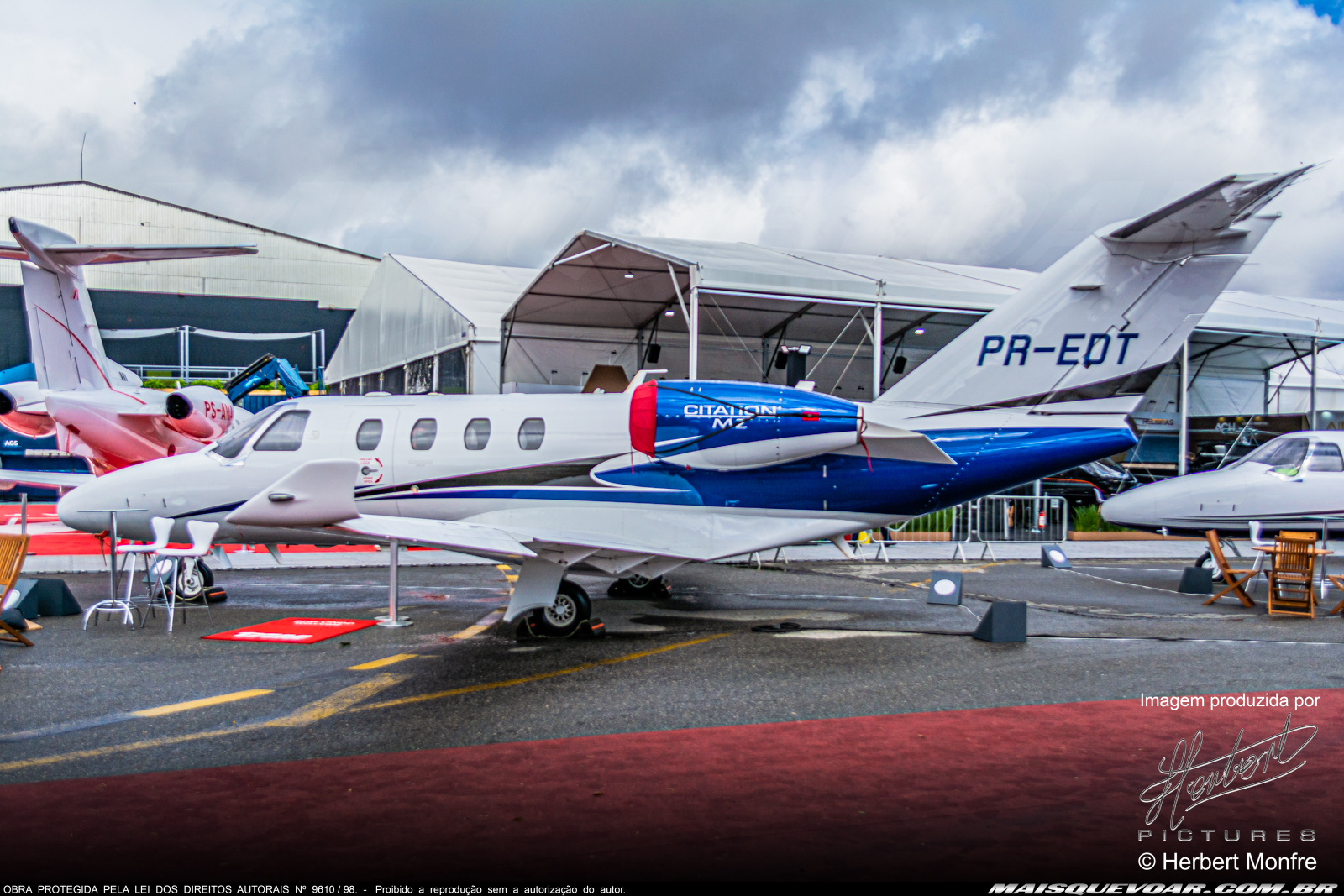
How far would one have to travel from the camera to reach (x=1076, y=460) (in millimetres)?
10195

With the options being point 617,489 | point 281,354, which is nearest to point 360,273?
point 281,354

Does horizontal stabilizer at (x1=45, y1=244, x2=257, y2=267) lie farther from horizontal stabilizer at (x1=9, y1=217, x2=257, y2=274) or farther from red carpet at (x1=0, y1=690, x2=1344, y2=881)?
red carpet at (x1=0, y1=690, x2=1344, y2=881)

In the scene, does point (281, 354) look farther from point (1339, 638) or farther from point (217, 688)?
point (1339, 638)

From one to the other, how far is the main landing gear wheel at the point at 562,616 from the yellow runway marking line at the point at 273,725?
82.9 inches

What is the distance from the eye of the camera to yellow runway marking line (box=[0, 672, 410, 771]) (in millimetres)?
5258

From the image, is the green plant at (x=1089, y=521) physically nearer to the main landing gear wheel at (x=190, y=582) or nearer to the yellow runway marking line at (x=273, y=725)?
the yellow runway marking line at (x=273, y=725)

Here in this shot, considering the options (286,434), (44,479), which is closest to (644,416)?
(286,434)

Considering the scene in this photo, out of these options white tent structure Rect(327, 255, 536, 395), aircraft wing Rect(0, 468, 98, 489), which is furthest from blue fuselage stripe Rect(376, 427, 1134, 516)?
white tent structure Rect(327, 255, 536, 395)

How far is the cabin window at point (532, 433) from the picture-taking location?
34.1 feet

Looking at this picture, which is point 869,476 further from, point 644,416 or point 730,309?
point 730,309

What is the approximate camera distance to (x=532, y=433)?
10461mm

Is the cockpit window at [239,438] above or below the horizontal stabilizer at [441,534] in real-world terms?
above

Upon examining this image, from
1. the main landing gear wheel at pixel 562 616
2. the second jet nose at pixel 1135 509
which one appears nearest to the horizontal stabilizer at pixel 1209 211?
the second jet nose at pixel 1135 509

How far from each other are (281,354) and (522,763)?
4050cm
